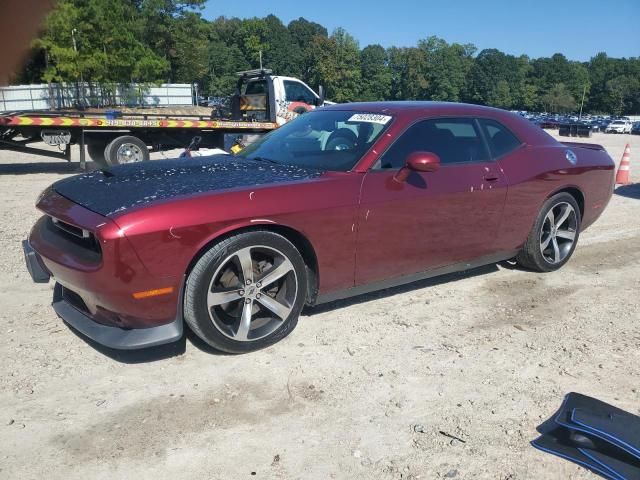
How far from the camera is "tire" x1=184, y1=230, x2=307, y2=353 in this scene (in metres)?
2.99

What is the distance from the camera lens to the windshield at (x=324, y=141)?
3.73 metres

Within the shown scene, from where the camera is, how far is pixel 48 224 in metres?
3.39

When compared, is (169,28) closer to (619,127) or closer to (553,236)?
(619,127)

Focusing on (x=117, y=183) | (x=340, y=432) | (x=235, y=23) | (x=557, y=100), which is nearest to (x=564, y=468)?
(x=340, y=432)

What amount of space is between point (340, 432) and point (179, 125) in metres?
9.85

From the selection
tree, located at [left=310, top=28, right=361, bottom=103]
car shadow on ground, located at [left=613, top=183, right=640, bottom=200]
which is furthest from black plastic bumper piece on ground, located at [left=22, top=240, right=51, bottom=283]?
tree, located at [left=310, top=28, right=361, bottom=103]

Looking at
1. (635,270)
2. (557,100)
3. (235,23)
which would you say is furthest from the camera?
(557,100)

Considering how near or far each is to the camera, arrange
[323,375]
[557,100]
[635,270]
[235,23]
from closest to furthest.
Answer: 1. [323,375]
2. [635,270]
3. [235,23]
4. [557,100]

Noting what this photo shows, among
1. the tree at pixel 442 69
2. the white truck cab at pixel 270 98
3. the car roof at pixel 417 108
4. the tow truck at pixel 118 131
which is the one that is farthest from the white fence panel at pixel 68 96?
the tree at pixel 442 69

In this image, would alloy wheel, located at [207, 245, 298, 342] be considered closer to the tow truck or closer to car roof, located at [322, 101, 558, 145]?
car roof, located at [322, 101, 558, 145]

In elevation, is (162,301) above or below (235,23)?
below

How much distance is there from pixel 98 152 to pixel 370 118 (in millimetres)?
8651

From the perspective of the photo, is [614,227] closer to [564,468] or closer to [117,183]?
[564,468]

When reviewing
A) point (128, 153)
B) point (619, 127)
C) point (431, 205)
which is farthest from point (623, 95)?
point (431, 205)
